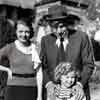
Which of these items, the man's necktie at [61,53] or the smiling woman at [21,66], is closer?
the smiling woman at [21,66]

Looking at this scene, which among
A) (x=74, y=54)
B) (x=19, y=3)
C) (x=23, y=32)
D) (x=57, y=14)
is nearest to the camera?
(x=23, y=32)

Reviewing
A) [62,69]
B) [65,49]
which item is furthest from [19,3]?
[62,69]

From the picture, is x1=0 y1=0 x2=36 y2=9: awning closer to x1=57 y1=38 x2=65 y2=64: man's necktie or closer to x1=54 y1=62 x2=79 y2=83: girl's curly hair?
x1=57 y1=38 x2=65 y2=64: man's necktie

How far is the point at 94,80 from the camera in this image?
7.62 meters

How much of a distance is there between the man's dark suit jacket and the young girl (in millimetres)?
72

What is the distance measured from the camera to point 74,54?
10.8 feet

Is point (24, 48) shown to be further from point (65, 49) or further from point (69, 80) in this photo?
point (69, 80)

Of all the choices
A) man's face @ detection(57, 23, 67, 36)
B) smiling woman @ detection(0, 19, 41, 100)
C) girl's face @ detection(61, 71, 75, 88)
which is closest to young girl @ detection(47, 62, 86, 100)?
girl's face @ detection(61, 71, 75, 88)

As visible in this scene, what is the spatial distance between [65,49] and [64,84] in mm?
378

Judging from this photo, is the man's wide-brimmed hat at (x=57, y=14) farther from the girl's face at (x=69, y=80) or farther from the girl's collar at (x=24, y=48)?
the girl's face at (x=69, y=80)

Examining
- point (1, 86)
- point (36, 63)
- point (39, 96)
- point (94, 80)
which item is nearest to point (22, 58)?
point (36, 63)

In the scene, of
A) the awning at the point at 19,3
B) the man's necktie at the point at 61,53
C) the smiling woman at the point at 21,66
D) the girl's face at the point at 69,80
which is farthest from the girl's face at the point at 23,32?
the awning at the point at 19,3

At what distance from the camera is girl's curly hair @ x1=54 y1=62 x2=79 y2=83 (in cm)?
323

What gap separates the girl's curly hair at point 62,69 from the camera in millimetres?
3234
